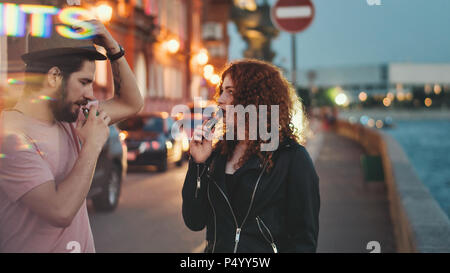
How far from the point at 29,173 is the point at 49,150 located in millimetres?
159

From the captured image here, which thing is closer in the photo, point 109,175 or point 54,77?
point 54,77

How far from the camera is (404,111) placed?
160 meters

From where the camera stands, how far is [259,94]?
2693 millimetres

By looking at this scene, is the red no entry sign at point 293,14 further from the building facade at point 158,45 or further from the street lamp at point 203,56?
the street lamp at point 203,56

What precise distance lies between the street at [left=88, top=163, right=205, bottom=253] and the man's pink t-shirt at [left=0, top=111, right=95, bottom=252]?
4975 millimetres

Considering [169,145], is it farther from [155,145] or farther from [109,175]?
[109,175]

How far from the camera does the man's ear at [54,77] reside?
2.09 meters

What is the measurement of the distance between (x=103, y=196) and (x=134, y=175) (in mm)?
6272

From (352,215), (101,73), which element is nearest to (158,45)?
(101,73)


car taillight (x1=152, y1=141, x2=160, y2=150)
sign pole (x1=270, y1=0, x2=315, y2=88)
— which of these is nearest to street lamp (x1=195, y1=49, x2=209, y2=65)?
car taillight (x1=152, y1=141, x2=160, y2=150)

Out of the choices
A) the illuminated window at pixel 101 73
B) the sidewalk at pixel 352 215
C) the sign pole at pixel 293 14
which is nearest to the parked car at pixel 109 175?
the sidewalk at pixel 352 215

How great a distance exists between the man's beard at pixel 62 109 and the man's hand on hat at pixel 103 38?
0.29 metres
